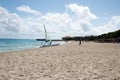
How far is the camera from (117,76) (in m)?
7.09

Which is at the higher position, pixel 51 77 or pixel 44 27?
pixel 44 27

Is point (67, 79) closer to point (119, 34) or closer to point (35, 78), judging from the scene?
point (35, 78)

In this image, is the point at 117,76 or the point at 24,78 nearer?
the point at 24,78

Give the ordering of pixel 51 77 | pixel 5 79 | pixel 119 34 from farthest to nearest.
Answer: pixel 119 34 → pixel 51 77 → pixel 5 79

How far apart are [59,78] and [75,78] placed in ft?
2.26

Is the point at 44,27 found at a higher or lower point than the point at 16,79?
higher

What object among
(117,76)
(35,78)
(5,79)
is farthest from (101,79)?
(5,79)

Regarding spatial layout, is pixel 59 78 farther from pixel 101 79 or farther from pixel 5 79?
pixel 5 79

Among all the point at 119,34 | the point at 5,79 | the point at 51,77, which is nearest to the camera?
the point at 5,79

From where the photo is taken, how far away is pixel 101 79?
260 inches

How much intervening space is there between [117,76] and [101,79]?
0.99 m

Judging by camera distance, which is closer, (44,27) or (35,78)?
(35,78)

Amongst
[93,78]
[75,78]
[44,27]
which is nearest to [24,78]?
[75,78]

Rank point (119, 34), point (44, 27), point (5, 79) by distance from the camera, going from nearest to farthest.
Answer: point (5, 79), point (44, 27), point (119, 34)
